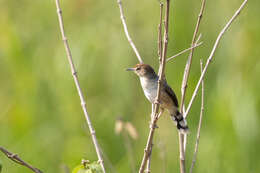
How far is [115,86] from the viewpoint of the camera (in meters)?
4.70

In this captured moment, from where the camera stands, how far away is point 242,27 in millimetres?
4488

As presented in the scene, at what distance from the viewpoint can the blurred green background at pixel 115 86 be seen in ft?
13.7

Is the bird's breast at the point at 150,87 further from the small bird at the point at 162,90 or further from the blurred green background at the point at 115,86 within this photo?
the blurred green background at the point at 115,86

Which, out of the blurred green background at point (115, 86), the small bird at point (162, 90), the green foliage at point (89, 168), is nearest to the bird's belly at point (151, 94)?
the small bird at point (162, 90)

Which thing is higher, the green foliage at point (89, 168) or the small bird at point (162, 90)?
the small bird at point (162, 90)

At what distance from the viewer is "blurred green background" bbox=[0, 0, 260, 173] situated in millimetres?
4188

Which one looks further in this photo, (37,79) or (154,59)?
(37,79)

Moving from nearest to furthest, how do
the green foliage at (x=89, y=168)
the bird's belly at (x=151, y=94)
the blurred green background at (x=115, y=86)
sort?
1. the green foliage at (x=89, y=168)
2. the bird's belly at (x=151, y=94)
3. the blurred green background at (x=115, y=86)

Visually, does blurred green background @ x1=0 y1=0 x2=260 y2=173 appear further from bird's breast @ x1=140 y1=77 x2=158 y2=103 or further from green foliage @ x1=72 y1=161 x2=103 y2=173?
green foliage @ x1=72 y1=161 x2=103 y2=173

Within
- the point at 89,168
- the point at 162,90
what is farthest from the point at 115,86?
the point at 89,168

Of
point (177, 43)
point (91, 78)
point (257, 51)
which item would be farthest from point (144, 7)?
point (257, 51)

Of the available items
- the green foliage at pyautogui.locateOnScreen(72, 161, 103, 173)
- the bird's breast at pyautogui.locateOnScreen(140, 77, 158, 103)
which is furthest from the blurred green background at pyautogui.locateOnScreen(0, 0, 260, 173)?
the green foliage at pyautogui.locateOnScreen(72, 161, 103, 173)

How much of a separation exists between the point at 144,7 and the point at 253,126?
5.34 ft

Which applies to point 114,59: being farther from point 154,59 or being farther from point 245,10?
point 245,10
